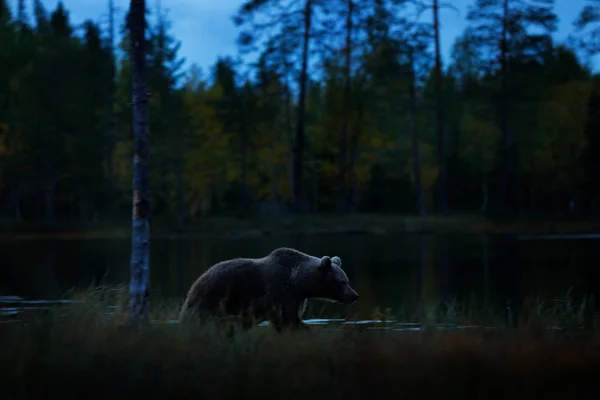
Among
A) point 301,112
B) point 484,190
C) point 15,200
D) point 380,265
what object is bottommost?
point 380,265

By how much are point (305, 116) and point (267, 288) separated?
155 feet

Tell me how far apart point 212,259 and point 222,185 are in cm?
4899

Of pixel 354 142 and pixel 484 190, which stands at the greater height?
pixel 354 142

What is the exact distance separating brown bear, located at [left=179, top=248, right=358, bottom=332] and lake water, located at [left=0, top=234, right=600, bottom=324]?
296 centimetres

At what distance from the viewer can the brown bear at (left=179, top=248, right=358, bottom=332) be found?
9891 mm

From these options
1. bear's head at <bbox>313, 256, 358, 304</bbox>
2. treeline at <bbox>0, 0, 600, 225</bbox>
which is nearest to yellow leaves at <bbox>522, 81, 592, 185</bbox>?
treeline at <bbox>0, 0, 600, 225</bbox>

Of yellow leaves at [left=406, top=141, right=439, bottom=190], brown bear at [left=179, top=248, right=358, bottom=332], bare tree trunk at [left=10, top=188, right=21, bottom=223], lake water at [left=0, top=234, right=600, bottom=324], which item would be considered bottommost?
lake water at [left=0, top=234, right=600, bottom=324]

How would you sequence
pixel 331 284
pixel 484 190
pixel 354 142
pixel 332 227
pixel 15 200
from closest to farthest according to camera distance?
pixel 331 284 → pixel 332 227 → pixel 15 200 → pixel 354 142 → pixel 484 190

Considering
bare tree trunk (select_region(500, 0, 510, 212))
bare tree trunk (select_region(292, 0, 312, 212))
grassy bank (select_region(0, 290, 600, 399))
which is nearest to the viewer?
grassy bank (select_region(0, 290, 600, 399))

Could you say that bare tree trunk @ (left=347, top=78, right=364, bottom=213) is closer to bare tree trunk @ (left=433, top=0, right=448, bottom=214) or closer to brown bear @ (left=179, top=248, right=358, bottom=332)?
bare tree trunk @ (left=433, top=0, right=448, bottom=214)

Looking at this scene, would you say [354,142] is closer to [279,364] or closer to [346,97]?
[346,97]

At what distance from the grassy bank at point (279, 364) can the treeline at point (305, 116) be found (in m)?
35.6

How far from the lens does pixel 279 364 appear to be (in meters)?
7.47

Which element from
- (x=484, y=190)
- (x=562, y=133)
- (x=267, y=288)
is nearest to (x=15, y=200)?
(x=484, y=190)
